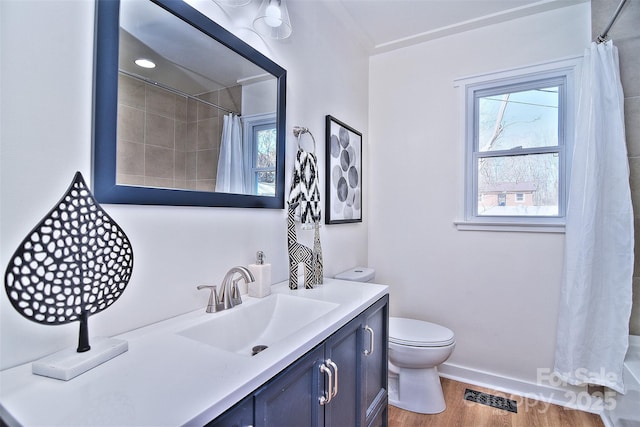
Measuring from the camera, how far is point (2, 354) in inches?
27.6

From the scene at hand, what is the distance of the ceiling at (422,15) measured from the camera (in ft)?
6.74

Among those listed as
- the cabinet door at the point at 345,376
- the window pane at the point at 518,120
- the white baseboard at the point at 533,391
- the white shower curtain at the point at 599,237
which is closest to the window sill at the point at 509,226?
the white shower curtain at the point at 599,237

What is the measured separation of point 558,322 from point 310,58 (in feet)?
7.34

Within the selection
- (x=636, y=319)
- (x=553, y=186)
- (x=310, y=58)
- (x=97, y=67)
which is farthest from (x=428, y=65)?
(x=97, y=67)

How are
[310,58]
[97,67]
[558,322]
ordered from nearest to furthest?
[97,67]
[310,58]
[558,322]

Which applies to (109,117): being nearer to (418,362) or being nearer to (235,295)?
(235,295)

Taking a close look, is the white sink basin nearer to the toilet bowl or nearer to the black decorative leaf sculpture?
the black decorative leaf sculpture

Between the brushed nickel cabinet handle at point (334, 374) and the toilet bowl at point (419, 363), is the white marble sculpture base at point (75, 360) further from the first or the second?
the toilet bowl at point (419, 363)

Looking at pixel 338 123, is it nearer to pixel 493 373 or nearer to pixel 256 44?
pixel 256 44

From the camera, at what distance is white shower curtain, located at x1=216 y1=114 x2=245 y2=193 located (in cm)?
129

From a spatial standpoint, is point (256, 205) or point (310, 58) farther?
point (310, 58)

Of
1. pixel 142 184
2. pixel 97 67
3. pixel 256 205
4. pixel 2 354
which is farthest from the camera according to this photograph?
pixel 256 205

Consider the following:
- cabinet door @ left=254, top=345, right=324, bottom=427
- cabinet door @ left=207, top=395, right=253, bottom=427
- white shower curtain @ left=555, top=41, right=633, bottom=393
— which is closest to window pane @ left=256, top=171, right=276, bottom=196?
cabinet door @ left=254, top=345, right=324, bottom=427

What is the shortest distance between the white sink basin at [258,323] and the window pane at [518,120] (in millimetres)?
1840
